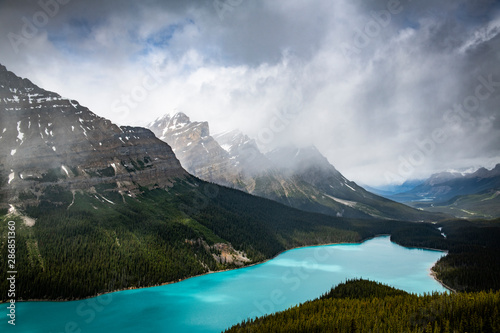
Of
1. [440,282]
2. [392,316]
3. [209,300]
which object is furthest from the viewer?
[440,282]

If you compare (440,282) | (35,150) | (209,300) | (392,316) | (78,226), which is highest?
(35,150)

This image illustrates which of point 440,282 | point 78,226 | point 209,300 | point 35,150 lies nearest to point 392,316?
point 209,300

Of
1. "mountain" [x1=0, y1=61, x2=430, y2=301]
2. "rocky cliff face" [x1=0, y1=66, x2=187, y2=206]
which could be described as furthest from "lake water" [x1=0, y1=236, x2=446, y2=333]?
"rocky cliff face" [x1=0, y1=66, x2=187, y2=206]

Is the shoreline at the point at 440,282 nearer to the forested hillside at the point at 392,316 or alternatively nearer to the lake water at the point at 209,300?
the lake water at the point at 209,300

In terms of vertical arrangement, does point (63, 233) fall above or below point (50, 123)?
below

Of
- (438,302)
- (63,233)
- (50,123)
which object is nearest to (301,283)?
(438,302)

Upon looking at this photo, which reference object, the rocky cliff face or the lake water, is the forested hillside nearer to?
the lake water

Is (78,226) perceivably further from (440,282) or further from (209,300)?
(440,282)

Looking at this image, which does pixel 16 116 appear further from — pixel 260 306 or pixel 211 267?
pixel 260 306

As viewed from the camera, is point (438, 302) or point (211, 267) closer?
point (438, 302)
